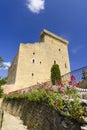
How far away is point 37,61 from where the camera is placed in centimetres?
3759

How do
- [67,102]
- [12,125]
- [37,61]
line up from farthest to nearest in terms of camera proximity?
[37,61] → [12,125] → [67,102]

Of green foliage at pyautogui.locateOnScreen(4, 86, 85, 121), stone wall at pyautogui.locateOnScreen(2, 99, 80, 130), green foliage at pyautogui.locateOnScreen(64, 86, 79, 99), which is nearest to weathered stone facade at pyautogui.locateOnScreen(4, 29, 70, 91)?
stone wall at pyautogui.locateOnScreen(2, 99, 80, 130)

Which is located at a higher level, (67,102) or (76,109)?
(67,102)

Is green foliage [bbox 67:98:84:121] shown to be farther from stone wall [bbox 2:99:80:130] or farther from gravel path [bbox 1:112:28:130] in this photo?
gravel path [bbox 1:112:28:130]

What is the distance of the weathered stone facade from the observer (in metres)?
35.2

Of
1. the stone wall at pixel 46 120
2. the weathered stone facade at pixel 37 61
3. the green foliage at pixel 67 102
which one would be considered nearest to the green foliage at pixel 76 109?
the green foliage at pixel 67 102

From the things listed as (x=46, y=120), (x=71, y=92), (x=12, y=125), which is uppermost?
(x=71, y=92)

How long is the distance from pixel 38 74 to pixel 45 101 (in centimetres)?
2833

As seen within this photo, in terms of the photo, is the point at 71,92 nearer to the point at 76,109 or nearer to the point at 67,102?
the point at 67,102

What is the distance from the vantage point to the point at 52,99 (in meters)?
7.29

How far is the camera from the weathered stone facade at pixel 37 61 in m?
35.2

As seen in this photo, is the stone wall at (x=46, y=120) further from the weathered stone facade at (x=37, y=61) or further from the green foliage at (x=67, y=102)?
the weathered stone facade at (x=37, y=61)

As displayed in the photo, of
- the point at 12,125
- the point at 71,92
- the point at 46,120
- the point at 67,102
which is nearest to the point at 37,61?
the point at 12,125

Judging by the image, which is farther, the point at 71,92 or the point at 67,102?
the point at 71,92
